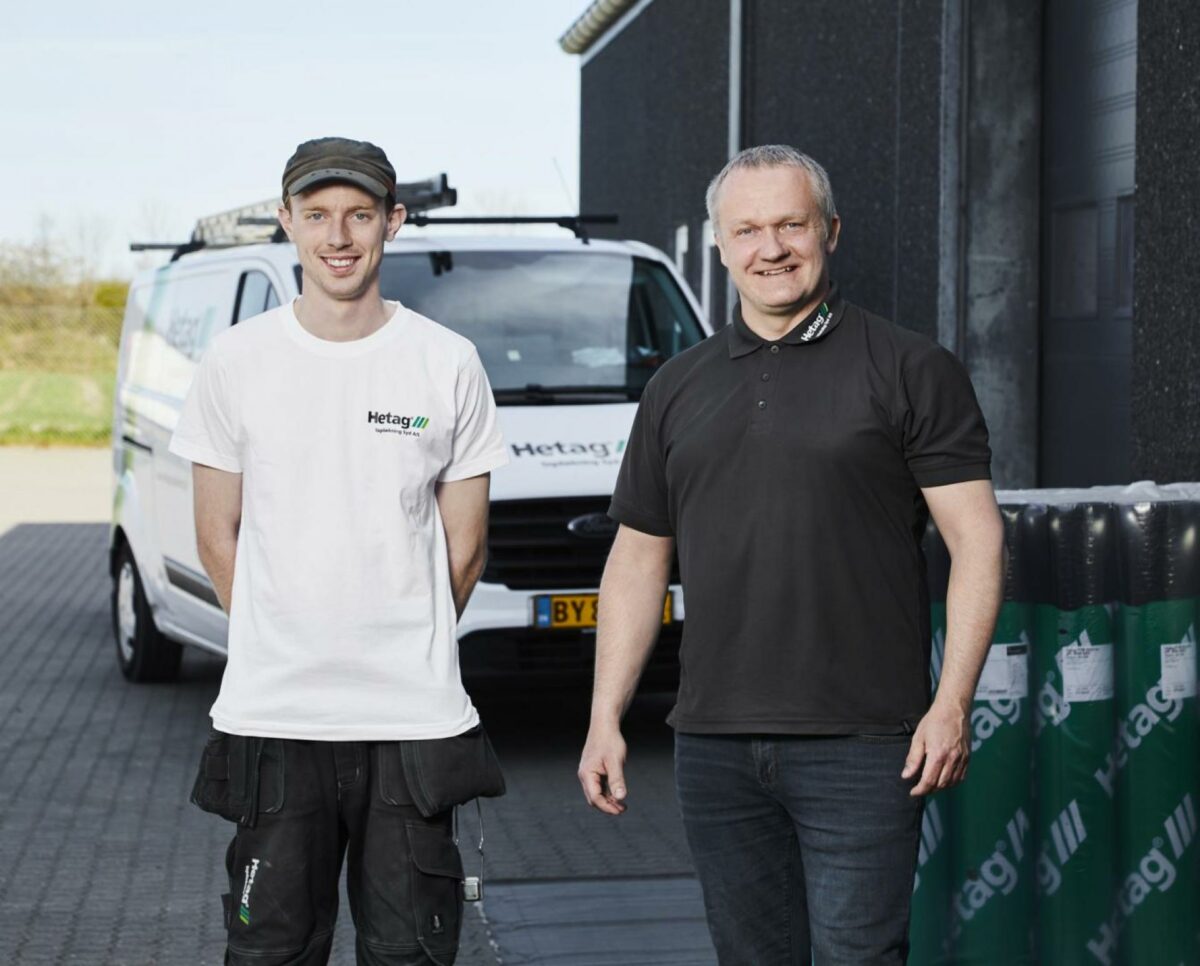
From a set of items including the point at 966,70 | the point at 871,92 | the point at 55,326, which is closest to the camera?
the point at 966,70

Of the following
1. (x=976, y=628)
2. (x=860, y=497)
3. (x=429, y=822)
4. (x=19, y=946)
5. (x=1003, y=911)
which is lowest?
(x=19, y=946)

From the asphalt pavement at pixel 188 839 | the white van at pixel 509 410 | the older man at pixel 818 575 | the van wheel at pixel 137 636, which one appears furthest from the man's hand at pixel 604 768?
the van wheel at pixel 137 636

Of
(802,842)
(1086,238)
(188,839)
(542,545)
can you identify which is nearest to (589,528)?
(542,545)

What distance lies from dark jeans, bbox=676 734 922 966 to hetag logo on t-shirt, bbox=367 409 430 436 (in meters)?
0.76

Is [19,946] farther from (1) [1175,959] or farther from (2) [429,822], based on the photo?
(1) [1175,959]

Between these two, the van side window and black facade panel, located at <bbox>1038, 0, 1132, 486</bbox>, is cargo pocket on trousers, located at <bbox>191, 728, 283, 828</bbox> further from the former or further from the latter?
black facade panel, located at <bbox>1038, 0, 1132, 486</bbox>

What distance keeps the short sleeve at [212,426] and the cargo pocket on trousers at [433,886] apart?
2.49 feet

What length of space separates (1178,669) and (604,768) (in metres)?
1.58

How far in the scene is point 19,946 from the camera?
5.80 m

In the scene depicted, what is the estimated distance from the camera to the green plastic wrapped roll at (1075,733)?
182 inches

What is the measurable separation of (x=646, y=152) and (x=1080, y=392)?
12.2 meters

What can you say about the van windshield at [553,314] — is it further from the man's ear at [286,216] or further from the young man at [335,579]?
the young man at [335,579]

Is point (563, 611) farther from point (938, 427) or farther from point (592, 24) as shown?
point (592, 24)

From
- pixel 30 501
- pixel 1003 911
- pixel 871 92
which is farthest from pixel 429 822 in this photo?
pixel 30 501
